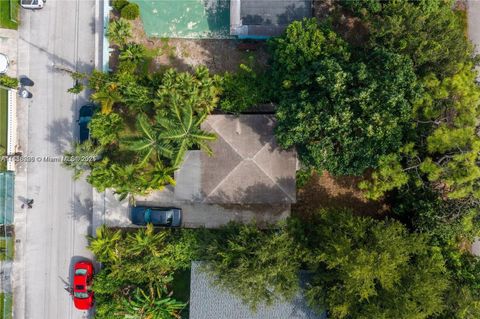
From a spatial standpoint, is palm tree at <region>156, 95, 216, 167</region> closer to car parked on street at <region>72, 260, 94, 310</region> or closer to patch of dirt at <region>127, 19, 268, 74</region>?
patch of dirt at <region>127, 19, 268, 74</region>

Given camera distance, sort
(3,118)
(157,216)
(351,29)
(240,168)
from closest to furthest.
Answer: (240,168)
(157,216)
(351,29)
(3,118)

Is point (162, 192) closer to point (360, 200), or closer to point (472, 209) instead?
point (360, 200)

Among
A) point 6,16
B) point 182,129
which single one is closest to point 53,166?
point 6,16

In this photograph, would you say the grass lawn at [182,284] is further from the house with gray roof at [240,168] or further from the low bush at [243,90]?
the low bush at [243,90]

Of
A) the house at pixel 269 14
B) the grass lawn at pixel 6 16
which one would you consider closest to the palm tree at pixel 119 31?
the house at pixel 269 14

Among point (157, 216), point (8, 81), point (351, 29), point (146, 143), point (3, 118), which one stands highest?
point (351, 29)

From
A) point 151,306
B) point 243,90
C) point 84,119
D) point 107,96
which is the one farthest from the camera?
point 84,119

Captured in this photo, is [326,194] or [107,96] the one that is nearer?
[107,96]

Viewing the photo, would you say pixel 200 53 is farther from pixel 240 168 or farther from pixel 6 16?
pixel 6 16

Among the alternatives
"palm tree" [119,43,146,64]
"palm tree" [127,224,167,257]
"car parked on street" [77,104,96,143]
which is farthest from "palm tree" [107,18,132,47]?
"palm tree" [127,224,167,257]
